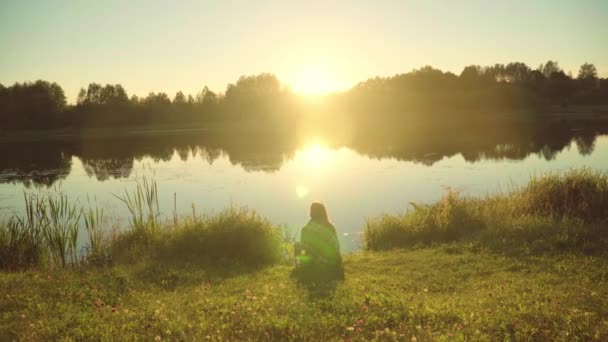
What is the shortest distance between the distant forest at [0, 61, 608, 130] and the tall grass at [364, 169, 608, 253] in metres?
88.8

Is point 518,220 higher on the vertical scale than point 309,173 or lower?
higher

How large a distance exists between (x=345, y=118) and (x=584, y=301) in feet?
361

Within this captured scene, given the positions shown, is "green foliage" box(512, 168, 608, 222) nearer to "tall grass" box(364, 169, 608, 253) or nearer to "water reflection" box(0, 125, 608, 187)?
"tall grass" box(364, 169, 608, 253)

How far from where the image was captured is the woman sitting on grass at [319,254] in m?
11.3

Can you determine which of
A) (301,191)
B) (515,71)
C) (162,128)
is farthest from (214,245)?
(515,71)

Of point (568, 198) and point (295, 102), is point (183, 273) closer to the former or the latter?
point (568, 198)

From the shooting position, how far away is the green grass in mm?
7289

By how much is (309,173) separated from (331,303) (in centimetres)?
2676

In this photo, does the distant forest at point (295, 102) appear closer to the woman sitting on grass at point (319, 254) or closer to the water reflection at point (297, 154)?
the water reflection at point (297, 154)

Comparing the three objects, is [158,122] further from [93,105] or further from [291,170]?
[291,170]

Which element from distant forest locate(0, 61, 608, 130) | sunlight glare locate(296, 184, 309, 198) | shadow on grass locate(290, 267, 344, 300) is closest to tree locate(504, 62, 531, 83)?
distant forest locate(0, 61, 608, 130)

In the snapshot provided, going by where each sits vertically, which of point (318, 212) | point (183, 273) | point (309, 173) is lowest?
point (309, 173)

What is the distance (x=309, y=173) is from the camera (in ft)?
116

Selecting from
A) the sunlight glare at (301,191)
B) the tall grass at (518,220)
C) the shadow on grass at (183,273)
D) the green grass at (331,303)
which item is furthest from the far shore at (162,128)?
the shadow on grass at (183,273)
